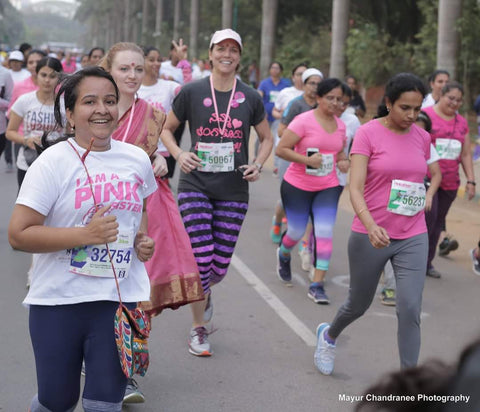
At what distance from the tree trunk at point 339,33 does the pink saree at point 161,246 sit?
19.3 meters

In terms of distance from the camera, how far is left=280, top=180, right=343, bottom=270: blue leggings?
22.4 feet

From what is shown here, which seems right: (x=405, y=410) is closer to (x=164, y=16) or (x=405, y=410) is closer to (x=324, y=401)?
(x=324, y=401)

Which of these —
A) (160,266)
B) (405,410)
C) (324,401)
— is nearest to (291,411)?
(324,401)

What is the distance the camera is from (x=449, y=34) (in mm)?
15922

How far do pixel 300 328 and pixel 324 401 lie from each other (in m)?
1.40

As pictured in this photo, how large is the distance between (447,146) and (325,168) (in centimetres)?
150

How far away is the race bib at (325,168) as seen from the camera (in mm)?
6793

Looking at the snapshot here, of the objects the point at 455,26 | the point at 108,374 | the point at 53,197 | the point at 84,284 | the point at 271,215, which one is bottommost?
the point at 271,215

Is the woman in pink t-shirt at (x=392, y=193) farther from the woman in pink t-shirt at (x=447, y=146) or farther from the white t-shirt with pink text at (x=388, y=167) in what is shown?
the woman in pink t-shirt at (x=447, y=146)

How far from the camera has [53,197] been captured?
3049 millimetres

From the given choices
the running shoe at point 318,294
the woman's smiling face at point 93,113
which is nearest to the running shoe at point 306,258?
the running shoe at point 318,294

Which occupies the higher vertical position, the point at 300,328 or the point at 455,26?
the point at 455,26

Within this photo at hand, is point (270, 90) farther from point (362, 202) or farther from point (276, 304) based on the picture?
point (362, 202)

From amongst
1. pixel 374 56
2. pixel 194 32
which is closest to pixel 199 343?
pixel 374 56
